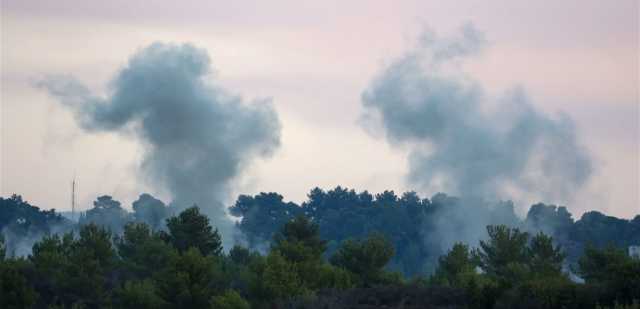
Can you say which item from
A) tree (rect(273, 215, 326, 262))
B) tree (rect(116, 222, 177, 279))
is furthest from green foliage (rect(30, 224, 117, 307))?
tree (rect(273, 215, 326, 262))

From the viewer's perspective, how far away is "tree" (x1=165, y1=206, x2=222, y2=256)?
323 feet

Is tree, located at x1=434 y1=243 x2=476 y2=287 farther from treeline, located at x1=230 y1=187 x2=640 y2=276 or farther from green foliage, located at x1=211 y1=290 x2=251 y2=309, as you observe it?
treeline, located at x1=230 y1=187 x2=640 y2=276

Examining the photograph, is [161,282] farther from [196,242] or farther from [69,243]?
[69,243]

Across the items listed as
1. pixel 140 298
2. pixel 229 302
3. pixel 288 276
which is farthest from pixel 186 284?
pixel 288 276

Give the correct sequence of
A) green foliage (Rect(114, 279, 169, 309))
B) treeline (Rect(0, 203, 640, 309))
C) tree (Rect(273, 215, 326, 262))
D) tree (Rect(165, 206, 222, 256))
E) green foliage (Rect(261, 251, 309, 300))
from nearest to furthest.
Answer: treeline (Rect(0, 203, 640, 309)) < green foliage (Rect(114, 279, 169, 309)) < green foliage (Rect(261, 251, 309, 300)) < tree (Rect(273, 215, 326, 262)) < tree (Rect(165, 206, 222, 256))

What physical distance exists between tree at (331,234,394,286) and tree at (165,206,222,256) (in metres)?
12.5

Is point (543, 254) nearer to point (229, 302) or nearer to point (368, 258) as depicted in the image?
point (368, 258)

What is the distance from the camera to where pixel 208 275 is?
77.6 m

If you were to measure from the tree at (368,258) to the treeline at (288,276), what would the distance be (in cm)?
8

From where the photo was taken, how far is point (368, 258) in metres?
92.8

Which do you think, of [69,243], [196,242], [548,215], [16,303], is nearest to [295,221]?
[196,242]

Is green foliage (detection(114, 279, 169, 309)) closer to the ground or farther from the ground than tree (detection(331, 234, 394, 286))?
closer to the ground

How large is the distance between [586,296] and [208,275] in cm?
2860

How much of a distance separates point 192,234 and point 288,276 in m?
20.2
